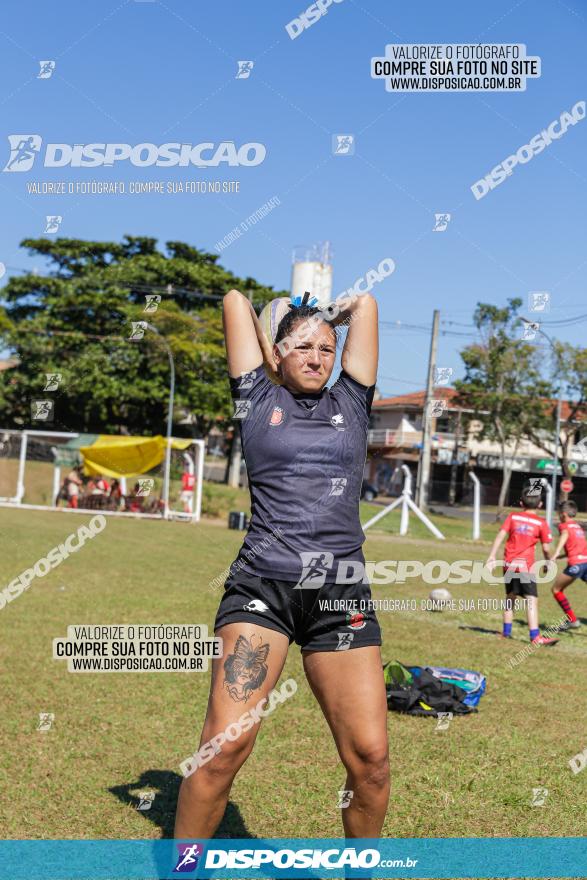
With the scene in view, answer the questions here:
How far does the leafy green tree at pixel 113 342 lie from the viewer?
1574 inches

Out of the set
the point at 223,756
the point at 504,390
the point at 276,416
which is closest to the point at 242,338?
the point at 276,416

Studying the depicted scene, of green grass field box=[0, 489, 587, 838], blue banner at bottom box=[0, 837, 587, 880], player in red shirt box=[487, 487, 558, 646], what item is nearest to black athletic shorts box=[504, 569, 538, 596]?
player in red shirt box=[487, 487, 558, 646]

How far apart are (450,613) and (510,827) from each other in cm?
831

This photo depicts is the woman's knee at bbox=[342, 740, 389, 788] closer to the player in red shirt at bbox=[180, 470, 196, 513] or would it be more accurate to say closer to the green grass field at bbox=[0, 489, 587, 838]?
the green grass field at bbox=[0, 489, 587, 838]

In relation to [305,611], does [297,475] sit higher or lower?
higher

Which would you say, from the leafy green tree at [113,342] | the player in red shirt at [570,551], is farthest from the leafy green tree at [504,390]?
the player in red shirt at [570,551]

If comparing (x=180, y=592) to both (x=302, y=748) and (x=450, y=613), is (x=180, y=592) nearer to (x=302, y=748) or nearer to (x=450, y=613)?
(x=450, y=613)

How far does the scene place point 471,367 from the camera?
131ft

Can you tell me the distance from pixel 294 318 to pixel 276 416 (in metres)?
0.45

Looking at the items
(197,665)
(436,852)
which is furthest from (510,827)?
(197,665)

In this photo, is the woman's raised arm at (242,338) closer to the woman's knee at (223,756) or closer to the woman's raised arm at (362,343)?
the woman's raised arm at (362,343)

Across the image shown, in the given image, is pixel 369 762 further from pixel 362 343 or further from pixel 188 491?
pixel 188 491

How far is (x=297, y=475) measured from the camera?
3.46 meters

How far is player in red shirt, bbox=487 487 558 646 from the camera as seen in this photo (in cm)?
1089
